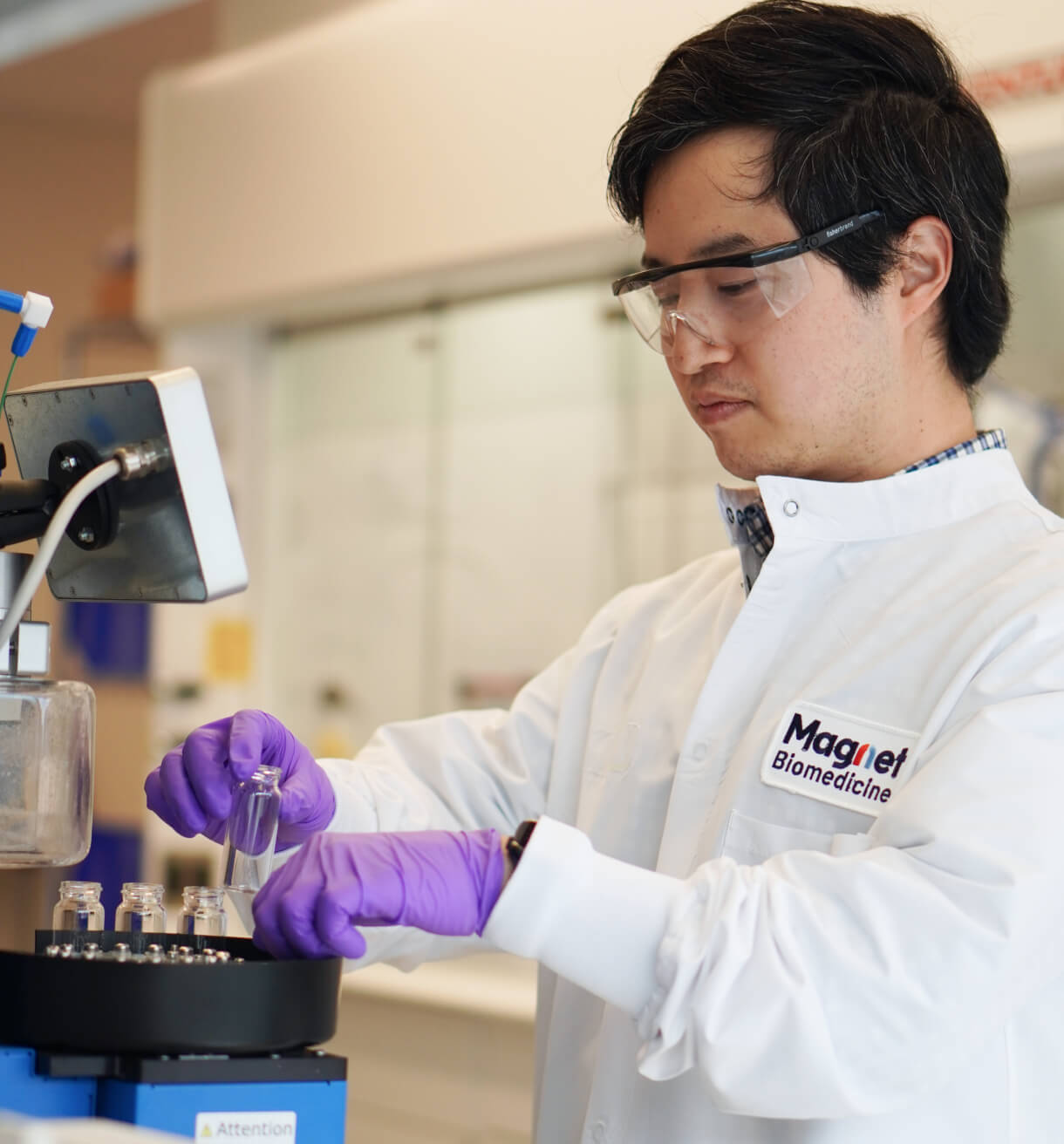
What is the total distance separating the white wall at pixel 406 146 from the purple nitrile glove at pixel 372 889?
1.83m

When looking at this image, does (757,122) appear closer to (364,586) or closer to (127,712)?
(364,586)

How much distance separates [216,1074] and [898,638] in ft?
2.36

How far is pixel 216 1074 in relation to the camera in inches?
34.7

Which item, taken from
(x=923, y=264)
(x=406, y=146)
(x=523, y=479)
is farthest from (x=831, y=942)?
(x=406, y=146)

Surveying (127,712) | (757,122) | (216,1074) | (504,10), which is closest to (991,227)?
(757,122)

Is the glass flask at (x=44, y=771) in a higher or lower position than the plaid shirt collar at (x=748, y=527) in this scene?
lower

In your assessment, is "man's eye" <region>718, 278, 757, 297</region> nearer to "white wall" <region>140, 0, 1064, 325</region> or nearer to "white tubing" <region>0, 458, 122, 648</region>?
Result: "white tubing" <region>0, 458, 122, 648</region>

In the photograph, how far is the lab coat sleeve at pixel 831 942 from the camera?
1002 millimetres

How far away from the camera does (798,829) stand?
1.27 metres

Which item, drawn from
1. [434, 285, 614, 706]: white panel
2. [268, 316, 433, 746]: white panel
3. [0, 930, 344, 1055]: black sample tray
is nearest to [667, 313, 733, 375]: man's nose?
[0, 930, 344, 1055]: black sample tray

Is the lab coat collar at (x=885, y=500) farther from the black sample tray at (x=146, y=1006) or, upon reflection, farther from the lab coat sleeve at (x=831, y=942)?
the black sample tray at (x=146, y=1006)

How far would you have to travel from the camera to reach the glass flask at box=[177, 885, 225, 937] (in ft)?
3.50

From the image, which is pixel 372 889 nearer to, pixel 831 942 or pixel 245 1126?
pixel 245 1126

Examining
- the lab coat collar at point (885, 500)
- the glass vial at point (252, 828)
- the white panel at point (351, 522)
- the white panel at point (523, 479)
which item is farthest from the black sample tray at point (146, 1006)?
the white panel at point (351, 522)
